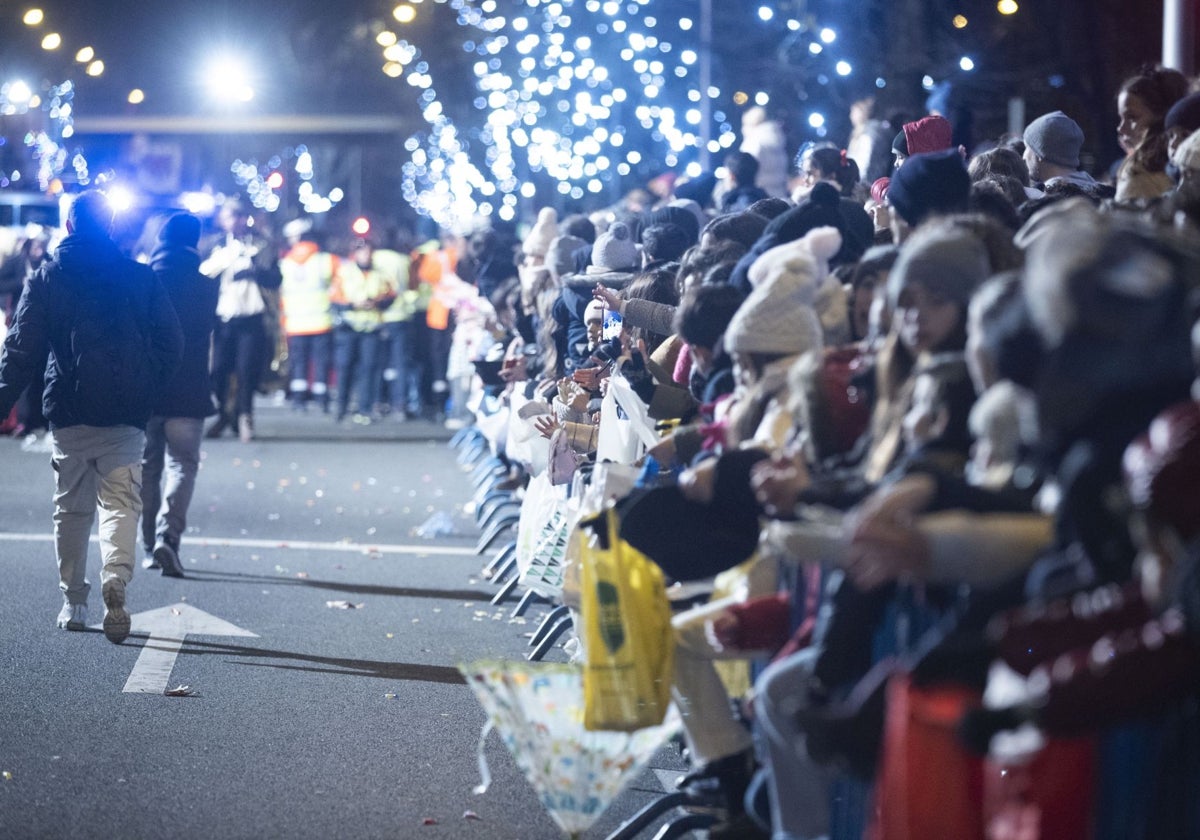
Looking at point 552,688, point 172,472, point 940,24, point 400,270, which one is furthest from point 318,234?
point 552,688

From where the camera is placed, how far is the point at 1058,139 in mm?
9398

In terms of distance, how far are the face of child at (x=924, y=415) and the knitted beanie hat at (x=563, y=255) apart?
7.89 m

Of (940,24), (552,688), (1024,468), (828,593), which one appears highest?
(940,24)

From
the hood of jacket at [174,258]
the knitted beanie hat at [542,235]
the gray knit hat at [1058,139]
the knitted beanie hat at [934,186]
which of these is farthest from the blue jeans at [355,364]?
the knitted beanie hat at [934,186]

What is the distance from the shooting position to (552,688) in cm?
525

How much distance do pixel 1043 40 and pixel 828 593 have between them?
20864 millimetres

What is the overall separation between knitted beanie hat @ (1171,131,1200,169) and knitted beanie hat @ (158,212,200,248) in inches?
251

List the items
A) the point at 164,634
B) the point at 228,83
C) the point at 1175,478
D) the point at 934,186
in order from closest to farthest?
the point at 1175,478 → the point at 934,186 → the point at 164,634 → the point at 228,83

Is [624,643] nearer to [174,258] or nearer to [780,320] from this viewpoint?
[780,320]

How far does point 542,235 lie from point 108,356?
5.60 metres

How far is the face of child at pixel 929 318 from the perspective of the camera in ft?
14.1

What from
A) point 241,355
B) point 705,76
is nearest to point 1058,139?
point 241,355

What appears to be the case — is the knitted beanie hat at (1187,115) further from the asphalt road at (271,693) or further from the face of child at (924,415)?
the face of child at (924,415)

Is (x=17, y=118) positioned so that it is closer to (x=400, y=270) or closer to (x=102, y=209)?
(x=400, y=270)
